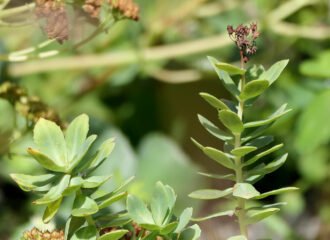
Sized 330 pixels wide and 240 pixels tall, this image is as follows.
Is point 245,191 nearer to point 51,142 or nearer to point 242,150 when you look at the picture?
point 242,150

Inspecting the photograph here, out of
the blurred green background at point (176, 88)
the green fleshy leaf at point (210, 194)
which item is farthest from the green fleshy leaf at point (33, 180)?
the blurred green background at point (176, 88)

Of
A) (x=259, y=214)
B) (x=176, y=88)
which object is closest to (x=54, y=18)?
(x=259, y=214)

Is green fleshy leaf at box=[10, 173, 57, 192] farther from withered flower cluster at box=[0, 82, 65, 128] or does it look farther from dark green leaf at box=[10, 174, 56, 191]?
withered flower cluster at box=[0, 82, 65, 128]

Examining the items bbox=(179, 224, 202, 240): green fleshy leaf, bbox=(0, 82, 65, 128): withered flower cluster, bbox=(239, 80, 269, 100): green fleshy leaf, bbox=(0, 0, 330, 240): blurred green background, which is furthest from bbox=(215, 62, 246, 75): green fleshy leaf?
bbox=(0, 0, 330, 240): blurred green background

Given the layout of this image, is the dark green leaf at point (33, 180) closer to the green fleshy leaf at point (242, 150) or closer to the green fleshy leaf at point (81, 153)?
the green fleshy leaf at point (81, 153)

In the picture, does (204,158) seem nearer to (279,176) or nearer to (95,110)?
(279,176)
